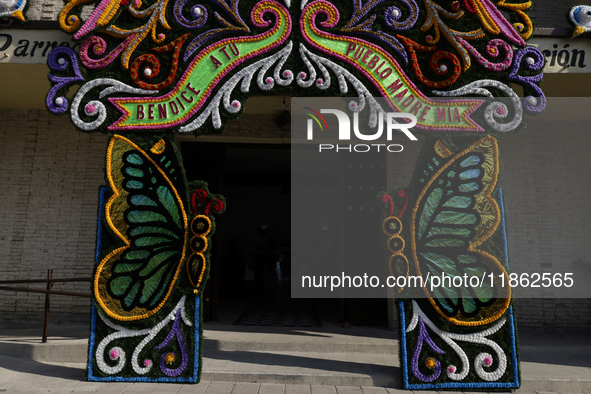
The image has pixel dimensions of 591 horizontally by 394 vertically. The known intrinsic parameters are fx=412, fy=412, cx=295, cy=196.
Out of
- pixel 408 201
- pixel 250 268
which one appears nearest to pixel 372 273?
pixel 408 201

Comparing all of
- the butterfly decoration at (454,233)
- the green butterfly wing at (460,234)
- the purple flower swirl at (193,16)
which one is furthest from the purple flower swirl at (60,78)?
the green butterfly wing at (460,234)

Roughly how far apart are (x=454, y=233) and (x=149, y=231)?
116 inches

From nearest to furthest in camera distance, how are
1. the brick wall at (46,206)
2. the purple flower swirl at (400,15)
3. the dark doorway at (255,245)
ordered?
the purple flower swirl at (400,15) → the brick wall at (46,206) → the dark doorway at (255,245)

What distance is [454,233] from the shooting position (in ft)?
12.9

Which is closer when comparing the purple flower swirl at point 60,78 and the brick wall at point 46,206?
the purple flower swirl at point 60,78

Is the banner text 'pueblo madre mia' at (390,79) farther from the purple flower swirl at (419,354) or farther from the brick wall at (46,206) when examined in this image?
the brick wall at (46,206)

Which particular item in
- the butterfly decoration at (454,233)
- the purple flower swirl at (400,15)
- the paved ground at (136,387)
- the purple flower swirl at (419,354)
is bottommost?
the paved ground at (136,387)

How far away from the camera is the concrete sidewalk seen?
12.7ft

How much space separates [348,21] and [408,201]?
191 centimetres

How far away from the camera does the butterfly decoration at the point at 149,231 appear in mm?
3926

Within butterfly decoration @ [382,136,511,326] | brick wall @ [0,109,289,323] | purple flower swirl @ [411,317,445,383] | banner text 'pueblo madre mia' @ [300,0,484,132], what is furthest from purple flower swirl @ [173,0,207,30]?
purple flower swirl @ [411,317,445,383]

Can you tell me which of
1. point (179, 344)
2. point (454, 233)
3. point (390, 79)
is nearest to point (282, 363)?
point (179, 344)

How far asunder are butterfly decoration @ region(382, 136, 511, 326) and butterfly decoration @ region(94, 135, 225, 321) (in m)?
1.83

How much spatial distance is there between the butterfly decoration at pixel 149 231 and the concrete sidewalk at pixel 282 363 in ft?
2.73
